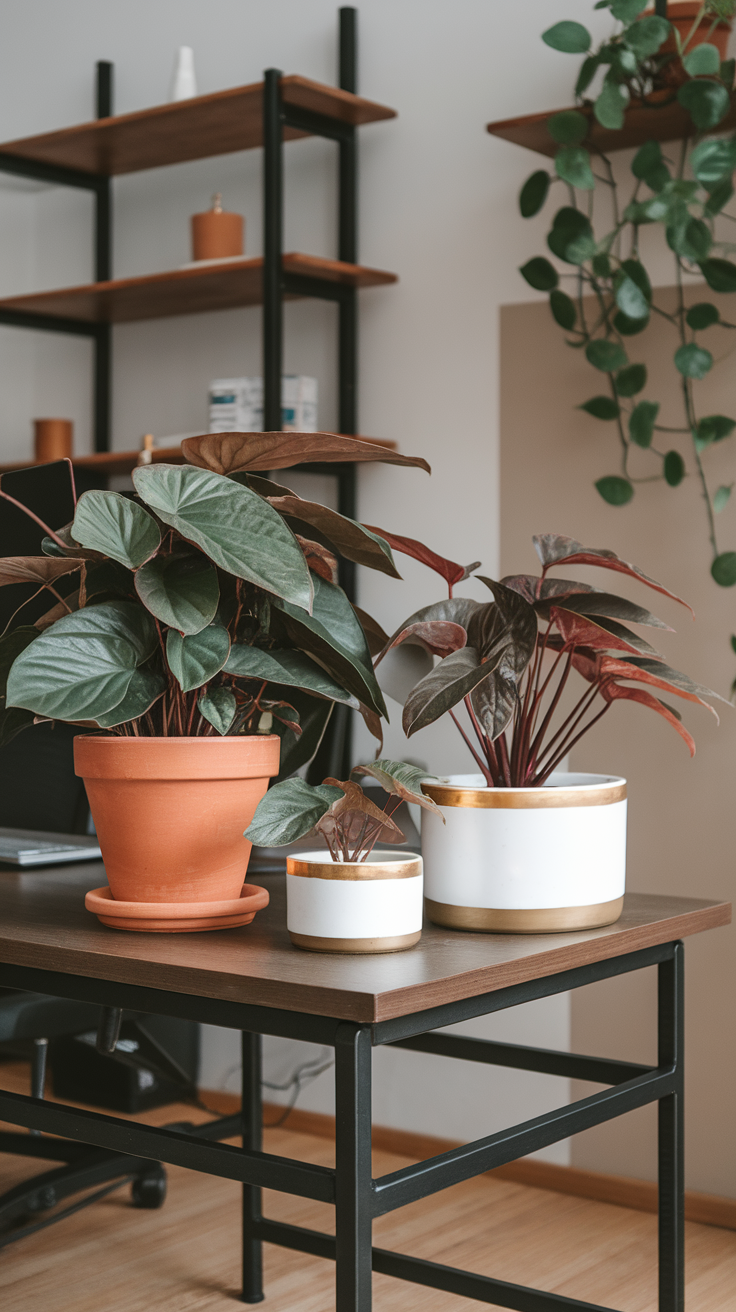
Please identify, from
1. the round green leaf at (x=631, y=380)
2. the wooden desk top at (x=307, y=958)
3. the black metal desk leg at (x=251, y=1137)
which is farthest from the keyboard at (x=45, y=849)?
the round green leaf at (x=631, y=380)

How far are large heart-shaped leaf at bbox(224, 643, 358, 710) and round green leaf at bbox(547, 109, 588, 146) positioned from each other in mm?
1466

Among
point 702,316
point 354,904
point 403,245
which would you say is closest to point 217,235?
point 403,245

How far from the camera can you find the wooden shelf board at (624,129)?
2.32m

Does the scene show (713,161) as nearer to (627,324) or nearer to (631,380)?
(627,324)

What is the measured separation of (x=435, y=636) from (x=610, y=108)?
1362 millimetres

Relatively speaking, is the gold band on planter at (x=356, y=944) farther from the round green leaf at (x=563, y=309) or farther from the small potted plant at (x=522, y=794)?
the round green leaf at (x=563, y=309)

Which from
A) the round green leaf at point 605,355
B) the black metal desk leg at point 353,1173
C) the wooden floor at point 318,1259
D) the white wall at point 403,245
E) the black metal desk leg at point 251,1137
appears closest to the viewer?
the black metal desk leg at point 353,1173

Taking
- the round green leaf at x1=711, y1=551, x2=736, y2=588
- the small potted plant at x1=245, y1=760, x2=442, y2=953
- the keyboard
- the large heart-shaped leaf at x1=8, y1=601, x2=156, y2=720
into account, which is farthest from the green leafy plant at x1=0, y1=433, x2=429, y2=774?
the round green leaf at x1=711, y1=551, x2=736, y2=588

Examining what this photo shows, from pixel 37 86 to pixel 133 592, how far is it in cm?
279

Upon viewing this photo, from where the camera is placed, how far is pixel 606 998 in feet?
8.51

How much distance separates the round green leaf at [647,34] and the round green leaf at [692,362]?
492 mm

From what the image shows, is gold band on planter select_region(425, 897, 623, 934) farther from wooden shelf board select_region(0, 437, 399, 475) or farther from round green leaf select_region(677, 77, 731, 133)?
wooden shelf board select_region(0, 437, 399, 475)

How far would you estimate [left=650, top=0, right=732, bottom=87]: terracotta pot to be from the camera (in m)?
2.26

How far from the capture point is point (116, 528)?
1.12 m
